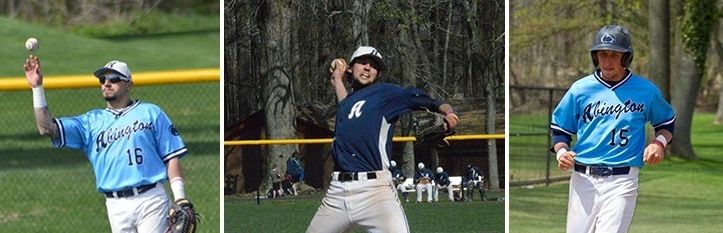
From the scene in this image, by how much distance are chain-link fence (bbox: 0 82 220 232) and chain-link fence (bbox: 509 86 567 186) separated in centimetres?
272

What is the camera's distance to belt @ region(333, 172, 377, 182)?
7152 millimetres

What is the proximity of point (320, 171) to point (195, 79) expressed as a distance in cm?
201

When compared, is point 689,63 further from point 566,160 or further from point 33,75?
point 33,75

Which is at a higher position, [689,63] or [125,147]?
[689,63]

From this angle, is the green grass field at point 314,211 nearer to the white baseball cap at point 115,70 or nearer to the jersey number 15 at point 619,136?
the jersey number 15 at point 619,136

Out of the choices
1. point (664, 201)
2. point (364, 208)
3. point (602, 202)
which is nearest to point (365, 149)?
point (364, 208)

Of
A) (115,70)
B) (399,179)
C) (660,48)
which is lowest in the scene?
(399,179)

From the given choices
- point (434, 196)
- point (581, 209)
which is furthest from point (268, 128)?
point (581, 209)

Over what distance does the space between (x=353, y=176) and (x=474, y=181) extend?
730mm

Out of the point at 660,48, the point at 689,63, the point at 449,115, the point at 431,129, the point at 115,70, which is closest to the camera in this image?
the point at 115,70

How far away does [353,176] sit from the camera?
283 inches

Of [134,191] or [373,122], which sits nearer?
[134,191]

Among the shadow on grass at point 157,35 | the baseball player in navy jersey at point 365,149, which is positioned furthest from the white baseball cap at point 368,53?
the shadow on grass at point 157,35

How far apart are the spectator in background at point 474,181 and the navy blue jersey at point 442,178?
0.11 m
